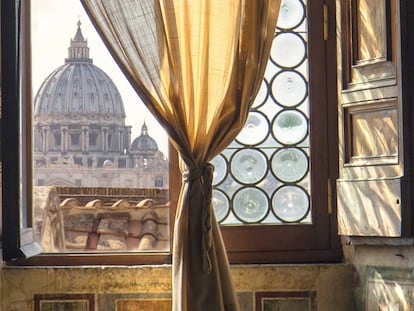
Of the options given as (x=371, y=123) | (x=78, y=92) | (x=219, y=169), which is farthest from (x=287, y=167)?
(x=78, y=92)

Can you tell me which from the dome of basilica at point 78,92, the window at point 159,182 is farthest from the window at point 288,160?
the dome of basilica at point 78,92

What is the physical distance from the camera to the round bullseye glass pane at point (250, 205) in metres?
3.76

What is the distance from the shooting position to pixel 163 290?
3.65 metres

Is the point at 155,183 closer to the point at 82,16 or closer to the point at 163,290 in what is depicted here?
the point at 163,290

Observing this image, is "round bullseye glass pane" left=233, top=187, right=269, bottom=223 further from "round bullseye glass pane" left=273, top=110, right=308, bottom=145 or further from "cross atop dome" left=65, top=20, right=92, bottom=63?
"cross atop dome" left=65, top=20, right=92, bottom=63

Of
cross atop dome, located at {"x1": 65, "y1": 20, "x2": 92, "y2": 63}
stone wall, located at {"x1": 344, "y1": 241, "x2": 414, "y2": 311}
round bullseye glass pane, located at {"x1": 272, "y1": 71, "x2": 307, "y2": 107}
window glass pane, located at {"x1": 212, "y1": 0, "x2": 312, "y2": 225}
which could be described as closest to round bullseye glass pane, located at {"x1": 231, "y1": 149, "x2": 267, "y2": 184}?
window glass pane, located at {"x1": 212, "y1": 0, "x2": 312, "y2": 225}

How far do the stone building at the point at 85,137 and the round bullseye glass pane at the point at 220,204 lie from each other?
218mm

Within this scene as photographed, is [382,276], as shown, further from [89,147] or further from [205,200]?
[89,147]

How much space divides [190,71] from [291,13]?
1.96 feet

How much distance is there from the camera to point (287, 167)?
378 centimetres

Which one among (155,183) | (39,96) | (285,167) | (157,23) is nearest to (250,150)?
(285,167)

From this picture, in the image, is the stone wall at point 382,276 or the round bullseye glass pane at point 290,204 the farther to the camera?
the round bullseye glass pane at point 290,204

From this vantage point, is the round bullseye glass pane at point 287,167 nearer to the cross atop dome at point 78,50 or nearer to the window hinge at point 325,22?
the window hinge at point 325,22

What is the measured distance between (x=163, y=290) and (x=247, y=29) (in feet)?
3.69
